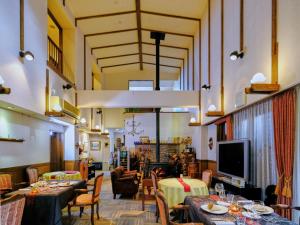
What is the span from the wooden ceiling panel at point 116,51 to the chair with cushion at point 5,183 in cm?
706

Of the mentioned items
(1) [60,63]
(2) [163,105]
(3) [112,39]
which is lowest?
(2) [163,105]

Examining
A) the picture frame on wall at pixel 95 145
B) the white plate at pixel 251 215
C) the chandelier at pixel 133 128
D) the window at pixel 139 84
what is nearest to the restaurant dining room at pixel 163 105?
the white plate at pixel 251 215

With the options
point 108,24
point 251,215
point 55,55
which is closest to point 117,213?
point 251,215

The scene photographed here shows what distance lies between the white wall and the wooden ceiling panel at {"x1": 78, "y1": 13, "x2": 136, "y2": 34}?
349 centimetres

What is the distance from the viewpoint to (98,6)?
7.93m

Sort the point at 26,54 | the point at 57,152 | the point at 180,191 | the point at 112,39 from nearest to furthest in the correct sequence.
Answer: the point at 180,191 < the point at 26,54 < the point at 57,152 < the point at 112,39

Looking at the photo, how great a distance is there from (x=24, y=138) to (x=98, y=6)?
13.9 feet

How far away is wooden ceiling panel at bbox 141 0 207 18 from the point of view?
7832mm

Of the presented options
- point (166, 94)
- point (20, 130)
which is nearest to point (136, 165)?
point (166, 94)

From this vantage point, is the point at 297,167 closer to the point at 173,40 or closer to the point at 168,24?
the point at 168,24

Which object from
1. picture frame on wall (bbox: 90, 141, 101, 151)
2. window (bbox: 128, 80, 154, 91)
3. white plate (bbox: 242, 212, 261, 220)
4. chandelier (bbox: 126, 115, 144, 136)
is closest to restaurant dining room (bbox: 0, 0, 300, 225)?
white plate (bbox: 242, 212, 261, 220)

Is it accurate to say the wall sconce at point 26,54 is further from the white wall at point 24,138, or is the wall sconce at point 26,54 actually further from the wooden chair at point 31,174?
the wooden chair at point 31,174

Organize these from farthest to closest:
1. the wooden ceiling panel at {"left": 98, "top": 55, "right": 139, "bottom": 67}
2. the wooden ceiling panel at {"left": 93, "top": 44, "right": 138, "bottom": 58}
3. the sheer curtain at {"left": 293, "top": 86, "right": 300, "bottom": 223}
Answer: the wooden ceiling panel at {"left": 98, "top": 55, "right": 139, "bottom": 67} < the wooden ceiling panel at {"left": 93, "top": 44, "right": 138, "bottom": 58} < the sheer curtain at {"left": 293, "top": 86, "right": 300, "bottom": 223}

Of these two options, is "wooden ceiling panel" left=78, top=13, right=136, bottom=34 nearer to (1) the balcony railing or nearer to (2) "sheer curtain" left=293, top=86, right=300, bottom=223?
(1) the balcony railing
